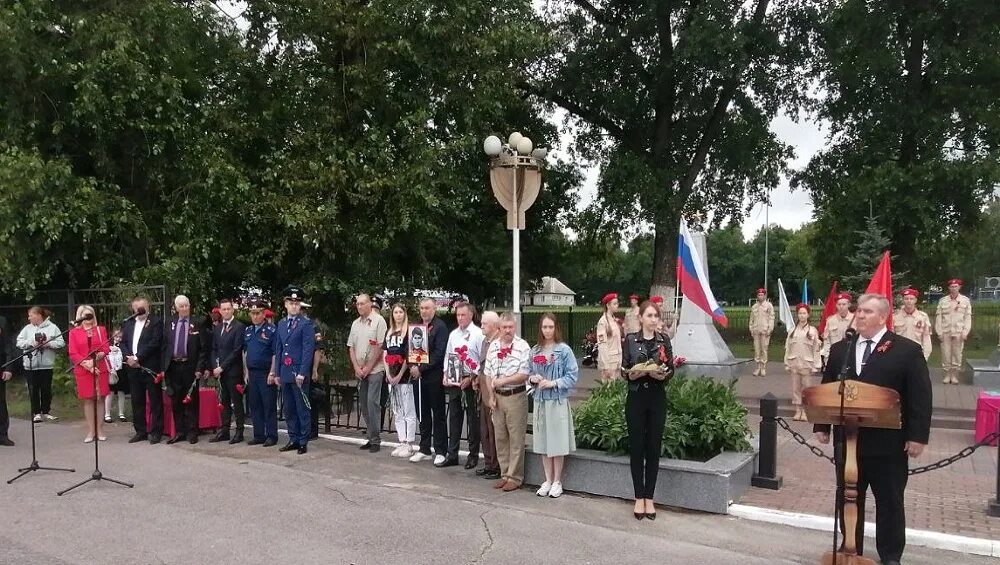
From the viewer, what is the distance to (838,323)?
40.6ft

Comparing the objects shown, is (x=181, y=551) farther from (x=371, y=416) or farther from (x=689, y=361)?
(x=689, y=361)

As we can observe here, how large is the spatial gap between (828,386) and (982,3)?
2048cm

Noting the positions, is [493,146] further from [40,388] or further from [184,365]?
[40,388]

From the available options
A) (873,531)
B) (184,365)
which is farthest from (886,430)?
(184,365)

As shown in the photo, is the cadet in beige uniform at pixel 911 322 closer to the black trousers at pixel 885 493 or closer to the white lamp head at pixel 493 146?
the white lamp head at pixel 493 146

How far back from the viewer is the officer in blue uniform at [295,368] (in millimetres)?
8859

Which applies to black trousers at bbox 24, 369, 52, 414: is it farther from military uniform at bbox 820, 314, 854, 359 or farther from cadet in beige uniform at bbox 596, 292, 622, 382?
military uniform at bbox 820, 314, 854, 359

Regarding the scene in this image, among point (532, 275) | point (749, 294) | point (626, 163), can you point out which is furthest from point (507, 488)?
point (749, 294)

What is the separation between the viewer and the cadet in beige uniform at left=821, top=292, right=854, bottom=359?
12.0 meters

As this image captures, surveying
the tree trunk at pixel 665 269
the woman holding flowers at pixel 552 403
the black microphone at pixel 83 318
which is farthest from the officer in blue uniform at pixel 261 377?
the tree trunk at pixel 665 269

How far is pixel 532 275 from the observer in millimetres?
28469

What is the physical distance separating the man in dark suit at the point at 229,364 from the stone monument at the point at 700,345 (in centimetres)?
945

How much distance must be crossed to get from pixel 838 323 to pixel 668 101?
13.1m

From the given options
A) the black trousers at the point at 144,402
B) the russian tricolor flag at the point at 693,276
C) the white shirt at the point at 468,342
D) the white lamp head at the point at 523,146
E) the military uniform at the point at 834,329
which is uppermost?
the white lamp head at the point at 523,146
